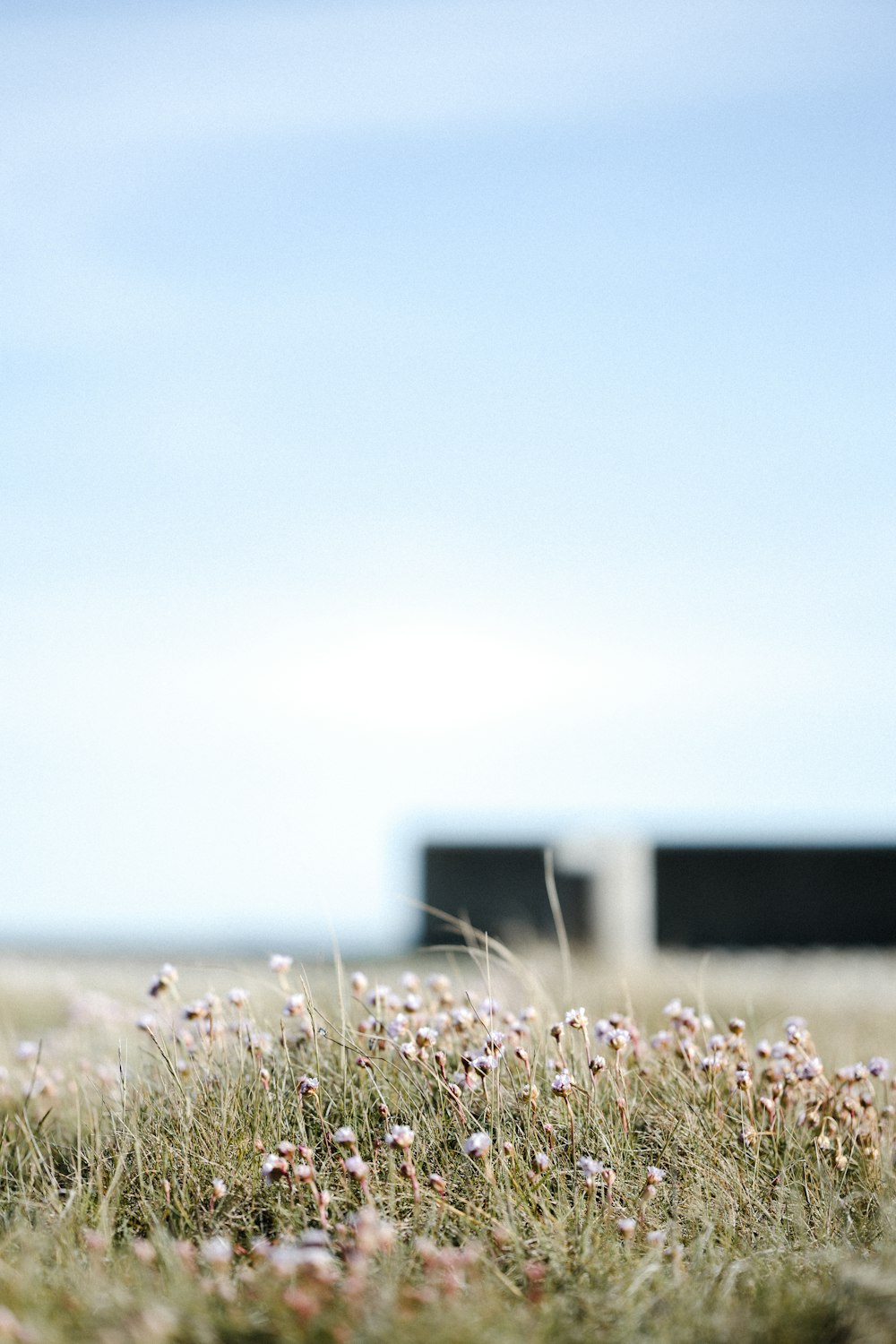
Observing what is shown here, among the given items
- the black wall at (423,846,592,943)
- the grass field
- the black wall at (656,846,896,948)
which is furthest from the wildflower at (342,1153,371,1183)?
the black wall at (656,846,896,948)

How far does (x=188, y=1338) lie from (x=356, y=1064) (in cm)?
123

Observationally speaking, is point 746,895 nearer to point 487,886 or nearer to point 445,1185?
point 487,886

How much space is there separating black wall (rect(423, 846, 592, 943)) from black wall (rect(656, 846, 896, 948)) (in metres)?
1.23

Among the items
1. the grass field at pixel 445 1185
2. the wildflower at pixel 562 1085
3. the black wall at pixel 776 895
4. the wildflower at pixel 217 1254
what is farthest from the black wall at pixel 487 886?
the wildflower at pixel 217 1254

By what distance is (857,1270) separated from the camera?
229 cm

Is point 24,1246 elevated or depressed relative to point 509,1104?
depressed

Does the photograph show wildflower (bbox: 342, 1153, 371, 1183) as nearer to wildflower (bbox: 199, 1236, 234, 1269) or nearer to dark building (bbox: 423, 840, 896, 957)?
wildflower (bbox: 199, 1236, 234, 1269)

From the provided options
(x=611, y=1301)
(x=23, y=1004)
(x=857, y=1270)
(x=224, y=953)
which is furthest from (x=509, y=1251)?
(x=224, y=953)

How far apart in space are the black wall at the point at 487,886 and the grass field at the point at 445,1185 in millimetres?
8489

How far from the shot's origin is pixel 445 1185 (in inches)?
112

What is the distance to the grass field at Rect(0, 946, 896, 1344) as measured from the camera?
7.25ft

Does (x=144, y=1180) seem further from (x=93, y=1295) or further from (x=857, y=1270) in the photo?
(x=857, y=1270)

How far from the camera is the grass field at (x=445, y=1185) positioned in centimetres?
221

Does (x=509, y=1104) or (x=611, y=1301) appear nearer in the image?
(x=611, y=1301)
